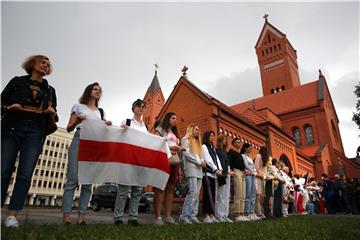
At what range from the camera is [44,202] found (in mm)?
70625

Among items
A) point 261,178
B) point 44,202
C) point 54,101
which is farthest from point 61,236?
point 44,202

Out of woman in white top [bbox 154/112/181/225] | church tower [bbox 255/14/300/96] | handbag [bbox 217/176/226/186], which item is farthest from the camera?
church tower [bbox 255/14/300/96]

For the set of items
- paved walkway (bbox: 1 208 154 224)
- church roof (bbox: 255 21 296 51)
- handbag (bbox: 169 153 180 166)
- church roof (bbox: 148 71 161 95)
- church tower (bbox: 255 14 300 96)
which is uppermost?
church roof (bbox: 255 21 296 51)

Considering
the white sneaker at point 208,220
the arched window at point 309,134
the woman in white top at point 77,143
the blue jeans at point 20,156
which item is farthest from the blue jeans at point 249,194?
the arched window at point 309,134

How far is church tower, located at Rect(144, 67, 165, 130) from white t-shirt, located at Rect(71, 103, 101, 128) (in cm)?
3888

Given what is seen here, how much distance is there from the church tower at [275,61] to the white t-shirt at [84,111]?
5618 centimetres

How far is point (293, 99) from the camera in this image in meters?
47.8

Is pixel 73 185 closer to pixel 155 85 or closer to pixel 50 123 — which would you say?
pixel 50 123

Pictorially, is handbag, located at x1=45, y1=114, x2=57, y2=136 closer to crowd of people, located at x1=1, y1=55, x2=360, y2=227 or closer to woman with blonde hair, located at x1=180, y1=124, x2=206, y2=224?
crowd of people, located at x1=1, y1=55, x2=360, y2=227

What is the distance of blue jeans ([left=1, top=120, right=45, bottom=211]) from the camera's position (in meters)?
3.55

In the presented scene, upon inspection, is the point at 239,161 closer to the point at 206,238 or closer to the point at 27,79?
the point at 206,238

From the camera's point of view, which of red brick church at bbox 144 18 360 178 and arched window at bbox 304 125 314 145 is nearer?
red brick church at bbox 144 18 360 178

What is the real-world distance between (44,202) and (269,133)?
6545cm

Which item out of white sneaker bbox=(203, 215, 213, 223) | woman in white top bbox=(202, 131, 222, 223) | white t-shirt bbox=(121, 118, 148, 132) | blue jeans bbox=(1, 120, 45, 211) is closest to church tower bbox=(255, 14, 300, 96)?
woman in white top bbox=(202, 131, 222, 223)
